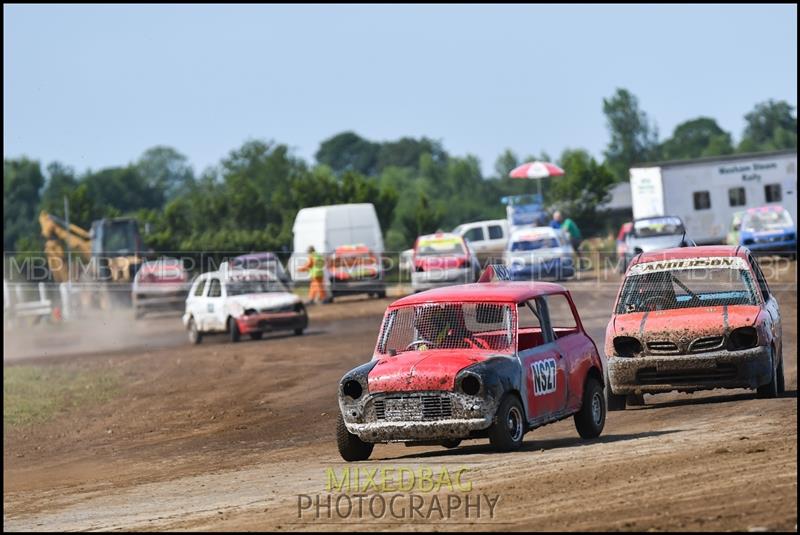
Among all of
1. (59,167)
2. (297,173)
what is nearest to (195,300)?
(297,173)

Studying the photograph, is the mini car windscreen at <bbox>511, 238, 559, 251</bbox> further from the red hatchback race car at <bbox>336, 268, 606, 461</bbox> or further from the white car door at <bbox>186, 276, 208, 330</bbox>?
the red hatchback race car at <bbox>336, 268, 606, 461</bbox>

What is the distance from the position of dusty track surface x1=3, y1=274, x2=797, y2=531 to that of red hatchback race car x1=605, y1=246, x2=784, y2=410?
14.4 inches

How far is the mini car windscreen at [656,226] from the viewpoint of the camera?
41591mm

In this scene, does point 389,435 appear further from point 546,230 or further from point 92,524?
point 546,230

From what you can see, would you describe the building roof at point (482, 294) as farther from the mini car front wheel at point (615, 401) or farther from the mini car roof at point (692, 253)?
the mini car roof at point (692, 253)

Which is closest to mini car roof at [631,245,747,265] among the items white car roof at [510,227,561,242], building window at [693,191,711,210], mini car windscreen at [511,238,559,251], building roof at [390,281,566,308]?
building roof at [390,281,566,308]

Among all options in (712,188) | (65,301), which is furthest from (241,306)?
(712,188)

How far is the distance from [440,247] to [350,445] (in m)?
26.0

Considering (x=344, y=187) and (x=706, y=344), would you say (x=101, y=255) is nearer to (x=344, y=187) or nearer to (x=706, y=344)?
(x=344, y=187)

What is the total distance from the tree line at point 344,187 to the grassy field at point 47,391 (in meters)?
22.4

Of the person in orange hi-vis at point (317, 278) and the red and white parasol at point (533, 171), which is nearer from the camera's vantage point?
the person in orange hi-vis at point (317, 278)

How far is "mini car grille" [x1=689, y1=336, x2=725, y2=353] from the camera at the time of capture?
14.5 meters

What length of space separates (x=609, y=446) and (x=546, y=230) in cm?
2802

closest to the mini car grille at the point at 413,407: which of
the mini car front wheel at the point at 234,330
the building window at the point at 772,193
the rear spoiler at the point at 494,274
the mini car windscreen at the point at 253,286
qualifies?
the rear spoiler at the point at 494,274
